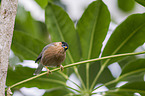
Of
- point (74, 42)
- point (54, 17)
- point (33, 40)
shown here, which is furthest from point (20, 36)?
point (74, 42)

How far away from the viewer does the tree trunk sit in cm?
178

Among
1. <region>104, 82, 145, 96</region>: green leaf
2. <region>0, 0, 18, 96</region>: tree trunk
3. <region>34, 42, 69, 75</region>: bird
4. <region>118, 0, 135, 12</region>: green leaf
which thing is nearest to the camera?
<region>0, 0, 18, 96</region>: tree trunk

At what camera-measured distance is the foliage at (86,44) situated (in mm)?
2957

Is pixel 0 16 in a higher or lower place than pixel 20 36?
lower

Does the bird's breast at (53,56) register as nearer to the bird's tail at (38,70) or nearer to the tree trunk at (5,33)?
the bird's tail at (38,70)

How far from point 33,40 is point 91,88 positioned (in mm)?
1010

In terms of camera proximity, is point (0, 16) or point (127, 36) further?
point (127, 36)

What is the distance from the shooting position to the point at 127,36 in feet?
9.75

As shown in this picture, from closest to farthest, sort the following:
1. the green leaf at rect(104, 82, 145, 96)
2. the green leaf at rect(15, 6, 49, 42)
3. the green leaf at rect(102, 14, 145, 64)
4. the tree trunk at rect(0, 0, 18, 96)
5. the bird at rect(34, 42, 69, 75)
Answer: the tree trunk at rect(0, 0, 18, 96), the green leaf at rect(102, 14, 145, 64), the green leaf at rect(104, 82, 145, 96), the bird at rect(34, 42, 69, 75), the green leaf at rect(15, 6, 49, 42)

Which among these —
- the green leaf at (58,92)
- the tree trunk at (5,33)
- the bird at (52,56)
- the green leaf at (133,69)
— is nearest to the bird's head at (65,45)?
the bird at (52,56)

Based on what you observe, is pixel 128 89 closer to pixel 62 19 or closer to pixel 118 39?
pixel 118 39

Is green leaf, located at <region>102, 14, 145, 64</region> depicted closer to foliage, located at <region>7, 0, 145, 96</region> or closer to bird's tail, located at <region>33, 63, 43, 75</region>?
foliage, located at <region>7, 0, 145, 96</region>

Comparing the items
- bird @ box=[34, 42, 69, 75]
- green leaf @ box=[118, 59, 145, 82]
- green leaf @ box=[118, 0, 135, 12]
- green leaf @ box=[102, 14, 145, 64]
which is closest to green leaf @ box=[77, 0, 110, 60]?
green leaf @ box=[102, 14, 145, 64]

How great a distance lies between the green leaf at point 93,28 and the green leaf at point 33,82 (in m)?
Answer: 0.48
